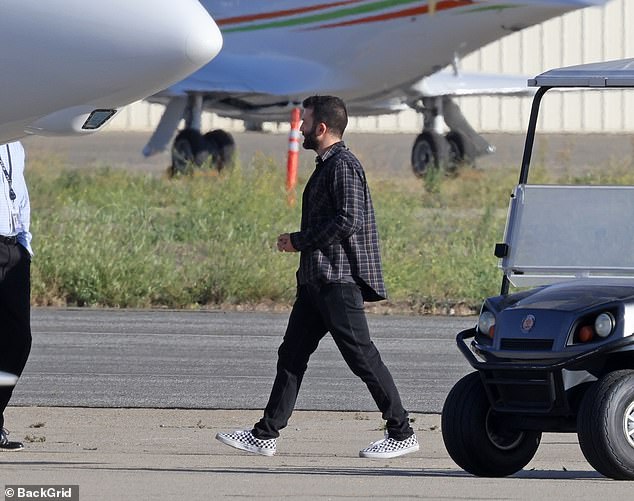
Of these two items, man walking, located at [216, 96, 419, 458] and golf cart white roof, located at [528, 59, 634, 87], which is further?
man walking, located at [216, 96, 419, 458]

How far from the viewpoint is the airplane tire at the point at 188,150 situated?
88.8ft

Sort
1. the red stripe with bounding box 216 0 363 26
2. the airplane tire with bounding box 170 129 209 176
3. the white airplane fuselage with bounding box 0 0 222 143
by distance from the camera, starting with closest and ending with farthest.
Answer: the white airplane fuselage with bounding box 0 0 222 143
the airplane tire with bounding box 170 129 209 176
the red stripe with bounding box 216 0 363 26

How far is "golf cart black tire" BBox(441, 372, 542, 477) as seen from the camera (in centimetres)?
766

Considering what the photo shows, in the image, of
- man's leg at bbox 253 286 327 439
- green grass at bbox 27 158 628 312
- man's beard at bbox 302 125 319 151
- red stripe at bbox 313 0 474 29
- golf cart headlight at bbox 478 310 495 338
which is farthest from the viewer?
red stripe at bbox 313 0 474 29

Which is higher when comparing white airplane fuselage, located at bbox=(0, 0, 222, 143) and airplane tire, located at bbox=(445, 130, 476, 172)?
white airplane fuselage, located at bbox=(0, 0, 222, 143)

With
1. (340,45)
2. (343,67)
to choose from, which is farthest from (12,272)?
(343,67)

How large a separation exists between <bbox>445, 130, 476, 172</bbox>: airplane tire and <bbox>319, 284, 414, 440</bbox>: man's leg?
20308 mm

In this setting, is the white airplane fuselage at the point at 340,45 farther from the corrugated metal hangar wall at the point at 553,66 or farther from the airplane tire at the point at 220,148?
the corrugated metal hangar wall at the point at 553,66

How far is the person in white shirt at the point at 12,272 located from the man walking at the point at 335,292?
3.85 feet

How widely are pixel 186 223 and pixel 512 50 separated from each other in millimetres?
26395

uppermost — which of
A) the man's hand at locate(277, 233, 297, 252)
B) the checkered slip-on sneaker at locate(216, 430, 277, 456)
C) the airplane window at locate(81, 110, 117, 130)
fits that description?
the airplane window at locate(81, 110, 117, 130)

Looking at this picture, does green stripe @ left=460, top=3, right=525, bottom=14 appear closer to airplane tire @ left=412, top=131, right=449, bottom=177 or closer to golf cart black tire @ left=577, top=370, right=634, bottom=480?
airplane tire @ left=412, top=131, right=449, bottom=177

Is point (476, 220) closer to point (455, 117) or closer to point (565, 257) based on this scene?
point (455, 117)

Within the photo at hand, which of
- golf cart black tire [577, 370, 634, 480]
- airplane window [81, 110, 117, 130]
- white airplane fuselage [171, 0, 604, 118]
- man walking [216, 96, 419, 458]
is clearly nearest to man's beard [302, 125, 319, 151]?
man walking [216, 96, 419, 458]
